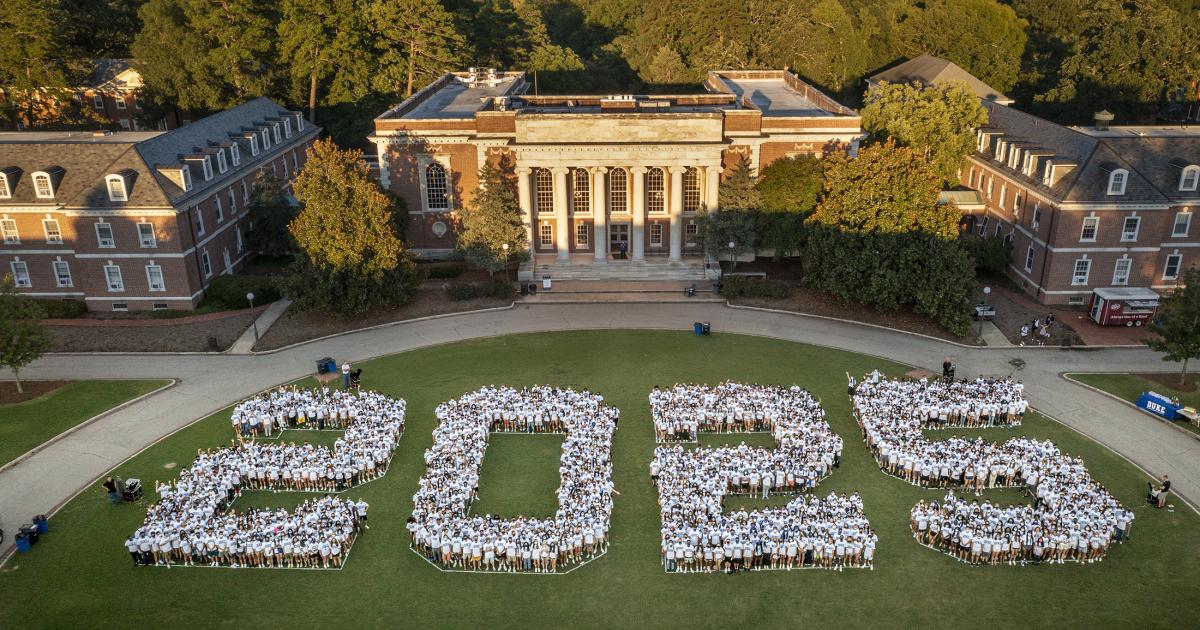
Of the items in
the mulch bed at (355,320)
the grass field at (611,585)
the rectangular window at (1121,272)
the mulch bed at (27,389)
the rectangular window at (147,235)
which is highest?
the rectangular window at (147,235)

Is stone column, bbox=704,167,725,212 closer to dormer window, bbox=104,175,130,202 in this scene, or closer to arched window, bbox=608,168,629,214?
arched window, bbox=608,168,629,214

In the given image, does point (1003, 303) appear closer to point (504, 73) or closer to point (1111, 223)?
point (1111, 223)

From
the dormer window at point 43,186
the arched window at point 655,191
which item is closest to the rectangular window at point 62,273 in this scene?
the dormer window at point 43,186

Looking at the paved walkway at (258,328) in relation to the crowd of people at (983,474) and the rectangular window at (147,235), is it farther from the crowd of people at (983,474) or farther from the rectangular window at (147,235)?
the crowd of people at (983,474)

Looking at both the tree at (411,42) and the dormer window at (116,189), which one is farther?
the tree at (411,42)

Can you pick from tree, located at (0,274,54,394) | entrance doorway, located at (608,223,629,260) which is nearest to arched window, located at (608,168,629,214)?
entrance doorway, located at (608,223,629,260)

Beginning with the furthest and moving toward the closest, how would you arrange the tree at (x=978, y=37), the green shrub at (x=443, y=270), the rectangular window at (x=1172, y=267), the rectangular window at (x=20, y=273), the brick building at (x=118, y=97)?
the tree at (x=978, y=37) < the brick building at (x=118, y=97) < the green shrub at (x=443, y=270) < the rectangular window at (x=20, y=273) < the rectangular window at (x=1172, y=267)

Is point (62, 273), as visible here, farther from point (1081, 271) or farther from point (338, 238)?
point (1081, 271)
